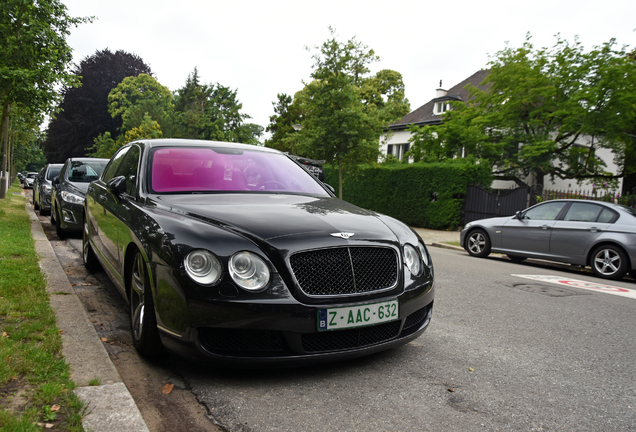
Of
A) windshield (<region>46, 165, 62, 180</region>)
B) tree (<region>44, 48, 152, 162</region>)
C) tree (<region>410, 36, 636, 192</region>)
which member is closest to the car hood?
windshield (<region>46, 165, 62, 180</region>)

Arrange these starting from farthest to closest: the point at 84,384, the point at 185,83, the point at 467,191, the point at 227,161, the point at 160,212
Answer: the point at 185,83 < the point at 467,191 < the point at 227,161 < the point at 160,212 < the point at 84,384

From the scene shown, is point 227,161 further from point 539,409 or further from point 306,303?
point 539,409

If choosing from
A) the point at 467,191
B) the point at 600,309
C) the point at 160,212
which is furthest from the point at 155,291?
the point at 467,191

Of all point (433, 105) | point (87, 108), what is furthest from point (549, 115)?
point (87, 108)

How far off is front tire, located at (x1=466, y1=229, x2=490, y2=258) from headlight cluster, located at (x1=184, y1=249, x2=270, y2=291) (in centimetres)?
975

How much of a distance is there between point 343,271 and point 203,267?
84 centimetres

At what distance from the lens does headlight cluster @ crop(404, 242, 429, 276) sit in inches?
135

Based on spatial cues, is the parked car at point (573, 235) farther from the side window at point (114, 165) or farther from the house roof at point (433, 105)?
the house roof at point (433, 105)

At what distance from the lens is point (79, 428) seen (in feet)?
7.43

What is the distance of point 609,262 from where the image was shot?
9.20m

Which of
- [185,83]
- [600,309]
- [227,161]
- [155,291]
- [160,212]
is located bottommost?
[600,309]

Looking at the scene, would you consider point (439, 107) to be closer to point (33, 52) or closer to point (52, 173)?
point (52, 173)

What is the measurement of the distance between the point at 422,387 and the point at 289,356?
0.87 m

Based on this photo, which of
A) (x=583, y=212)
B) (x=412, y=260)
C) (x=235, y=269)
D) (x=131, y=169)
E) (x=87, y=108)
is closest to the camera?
(x=235, y=269)
